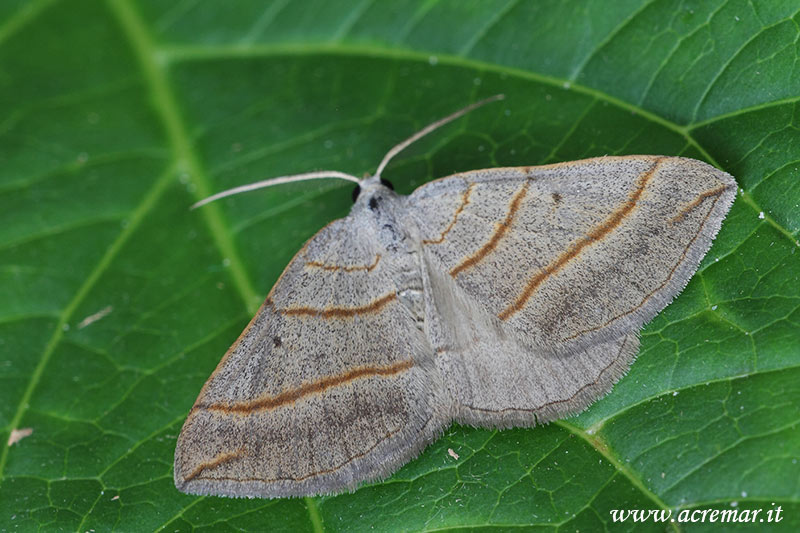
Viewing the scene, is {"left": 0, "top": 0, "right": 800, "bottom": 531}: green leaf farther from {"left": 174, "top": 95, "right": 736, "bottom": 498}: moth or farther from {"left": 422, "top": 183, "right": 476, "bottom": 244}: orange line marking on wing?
{"left": 422, "top": 183, "right": 476, "bottom": 244}: orange line marking on wing

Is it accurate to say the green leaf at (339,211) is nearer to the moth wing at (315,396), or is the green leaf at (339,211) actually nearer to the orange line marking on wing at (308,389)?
the moth wing at (315,396)

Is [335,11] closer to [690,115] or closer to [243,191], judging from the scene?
[243,191]

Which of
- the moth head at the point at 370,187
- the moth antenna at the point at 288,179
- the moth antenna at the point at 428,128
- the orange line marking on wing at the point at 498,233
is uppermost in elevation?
the moth antenna at the point at 288,179

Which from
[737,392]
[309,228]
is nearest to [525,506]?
[737,392]

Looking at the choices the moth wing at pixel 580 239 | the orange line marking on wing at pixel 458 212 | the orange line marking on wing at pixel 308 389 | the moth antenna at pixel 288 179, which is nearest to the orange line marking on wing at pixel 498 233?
the moth wing at pixel 580 239

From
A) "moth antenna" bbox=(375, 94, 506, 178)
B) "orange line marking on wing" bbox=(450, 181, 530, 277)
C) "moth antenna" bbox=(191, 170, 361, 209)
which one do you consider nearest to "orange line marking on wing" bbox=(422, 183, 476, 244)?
"orange line marking on wing" bbox=(450, 181, 530, 277)
